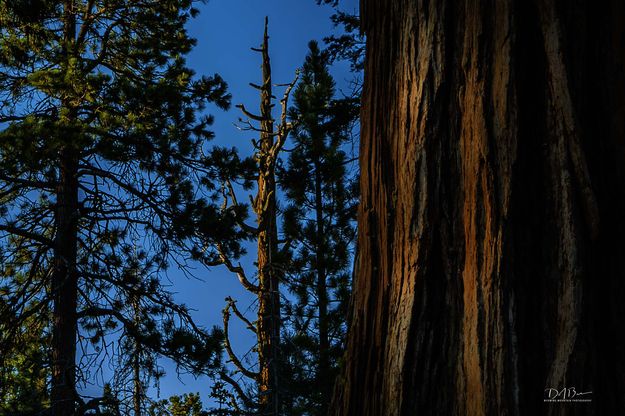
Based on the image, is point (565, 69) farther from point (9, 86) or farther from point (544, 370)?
point (9, 86)

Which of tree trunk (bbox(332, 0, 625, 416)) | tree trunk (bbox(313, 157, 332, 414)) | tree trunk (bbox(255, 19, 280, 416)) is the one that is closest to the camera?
tree trunk (bbox(332, 0, 625, 416))

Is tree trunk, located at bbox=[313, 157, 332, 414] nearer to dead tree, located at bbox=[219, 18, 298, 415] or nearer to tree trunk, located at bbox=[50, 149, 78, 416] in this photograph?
dead tree, located at bbox=[219, 18, 298, 415]

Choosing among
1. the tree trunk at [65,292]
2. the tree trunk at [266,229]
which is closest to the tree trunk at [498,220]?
the tree trunk at [266,229]

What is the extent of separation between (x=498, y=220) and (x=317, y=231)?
273 inches

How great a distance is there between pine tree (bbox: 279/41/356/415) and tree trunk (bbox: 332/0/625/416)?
212 inches

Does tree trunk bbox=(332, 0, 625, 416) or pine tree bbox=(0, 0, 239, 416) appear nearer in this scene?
tree trunk bbox=(332, 0, 625, 416)

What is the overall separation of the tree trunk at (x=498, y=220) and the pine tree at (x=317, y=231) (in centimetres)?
538

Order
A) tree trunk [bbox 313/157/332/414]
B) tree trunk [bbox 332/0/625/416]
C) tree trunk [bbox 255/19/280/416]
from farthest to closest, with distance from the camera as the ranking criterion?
tree trunk [bbox 255/19/280/416]
tree trunk [bbox 313/157/332/414]
tree trunk [bbox 332/0/625/416]

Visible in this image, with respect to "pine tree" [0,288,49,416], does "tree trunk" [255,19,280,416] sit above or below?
above

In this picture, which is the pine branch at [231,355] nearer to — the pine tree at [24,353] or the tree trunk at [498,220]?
the pine tree at [24,353]

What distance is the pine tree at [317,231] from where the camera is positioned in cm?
858

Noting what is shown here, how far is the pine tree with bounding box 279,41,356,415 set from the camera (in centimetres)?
858

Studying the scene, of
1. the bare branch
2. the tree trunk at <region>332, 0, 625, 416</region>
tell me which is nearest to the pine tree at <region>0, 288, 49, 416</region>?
the bare branch

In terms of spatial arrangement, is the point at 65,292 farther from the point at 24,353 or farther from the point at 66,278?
the point at 24,353
